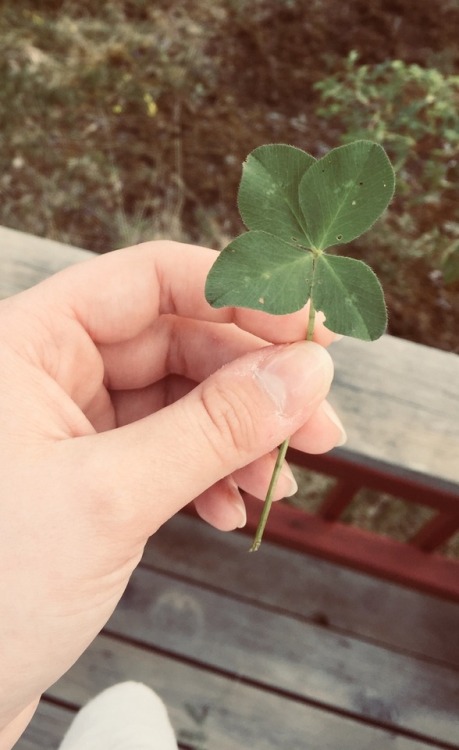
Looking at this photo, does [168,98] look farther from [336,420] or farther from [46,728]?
[46,728]

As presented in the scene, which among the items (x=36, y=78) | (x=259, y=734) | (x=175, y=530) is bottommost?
(x=259, y=734)

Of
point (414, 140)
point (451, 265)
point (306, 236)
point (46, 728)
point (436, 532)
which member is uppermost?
point (306, 236)

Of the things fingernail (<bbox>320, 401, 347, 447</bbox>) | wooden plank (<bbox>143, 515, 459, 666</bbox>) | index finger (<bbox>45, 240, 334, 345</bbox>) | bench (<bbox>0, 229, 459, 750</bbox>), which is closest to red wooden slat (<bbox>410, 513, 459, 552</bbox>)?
bench (<bbox>0, 229, 459, 750</bbox>)

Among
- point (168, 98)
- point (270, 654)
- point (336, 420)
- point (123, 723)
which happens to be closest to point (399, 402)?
point (336, 420)

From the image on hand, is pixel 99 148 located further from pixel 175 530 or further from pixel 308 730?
pixel 308 730

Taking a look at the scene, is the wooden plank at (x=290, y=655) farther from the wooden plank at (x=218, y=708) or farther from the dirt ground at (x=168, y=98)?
the dirt ground at (x=168, y=98)

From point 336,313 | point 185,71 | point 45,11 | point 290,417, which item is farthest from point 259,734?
point 45,11

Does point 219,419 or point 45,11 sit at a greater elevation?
point 45,11
